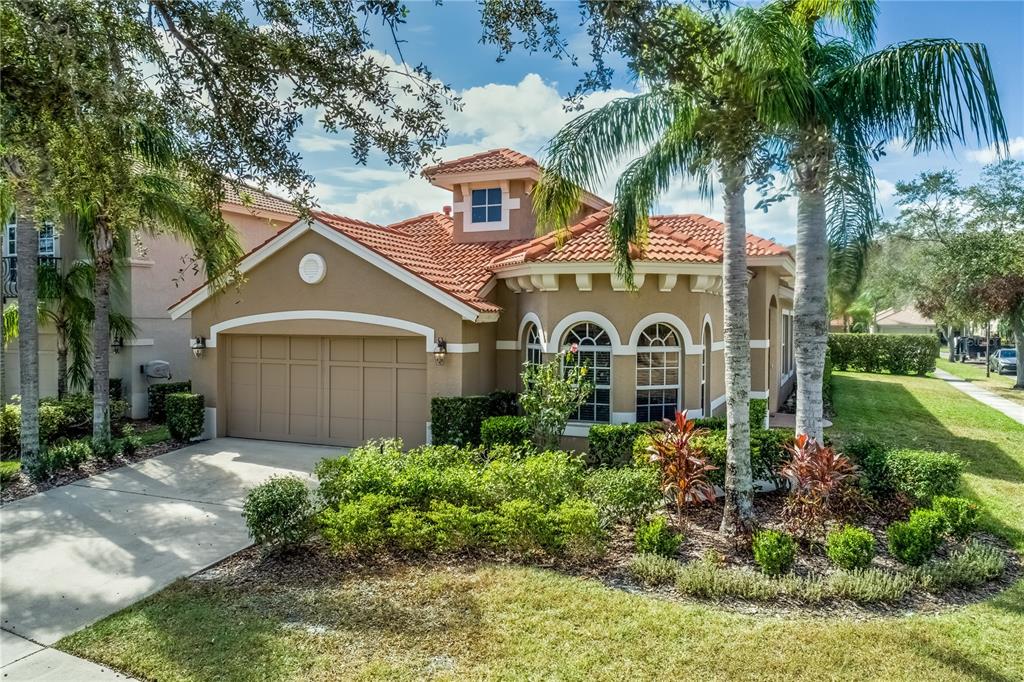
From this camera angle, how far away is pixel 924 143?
25.4ft

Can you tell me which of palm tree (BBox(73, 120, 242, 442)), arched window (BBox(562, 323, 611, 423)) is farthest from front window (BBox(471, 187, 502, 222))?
palm tree (BBox(73, 120, 242, 442))

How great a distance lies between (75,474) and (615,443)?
34.0 feet

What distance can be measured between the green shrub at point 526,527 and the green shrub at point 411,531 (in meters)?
0.90

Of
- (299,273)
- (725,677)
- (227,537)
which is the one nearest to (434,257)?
(299,273)

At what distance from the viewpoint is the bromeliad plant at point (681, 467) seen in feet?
28.1

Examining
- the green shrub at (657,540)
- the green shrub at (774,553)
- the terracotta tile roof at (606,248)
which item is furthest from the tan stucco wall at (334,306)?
the green shrub at (774,553)

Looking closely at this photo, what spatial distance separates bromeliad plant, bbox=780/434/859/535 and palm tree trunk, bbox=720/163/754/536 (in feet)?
1.86

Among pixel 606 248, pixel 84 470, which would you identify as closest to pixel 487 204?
pixel 606 248

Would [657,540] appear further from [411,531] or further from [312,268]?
[312,268]

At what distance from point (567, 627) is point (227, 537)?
5267mm

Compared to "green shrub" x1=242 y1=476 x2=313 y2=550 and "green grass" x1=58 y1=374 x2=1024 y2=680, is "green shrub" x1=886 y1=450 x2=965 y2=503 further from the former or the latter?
"green shrub" x1=242 y1=476 x2=313 y2=550

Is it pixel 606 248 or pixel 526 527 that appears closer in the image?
pixel 526 527

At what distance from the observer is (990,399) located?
2414cm

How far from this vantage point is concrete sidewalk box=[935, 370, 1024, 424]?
20.6 metres
